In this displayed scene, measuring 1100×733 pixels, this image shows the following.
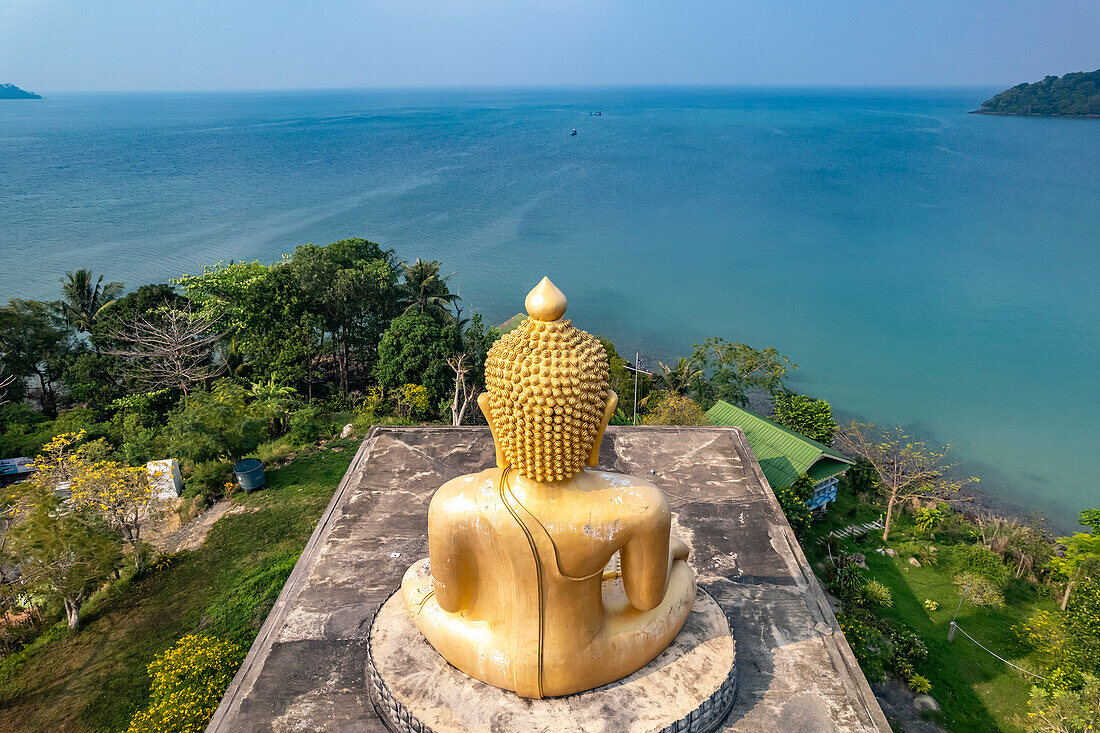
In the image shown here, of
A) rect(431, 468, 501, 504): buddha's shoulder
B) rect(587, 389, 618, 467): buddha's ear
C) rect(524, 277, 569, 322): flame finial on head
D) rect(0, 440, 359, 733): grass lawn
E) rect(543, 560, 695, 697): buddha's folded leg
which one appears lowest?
rect(0, 440, 359, 733): grass lawn

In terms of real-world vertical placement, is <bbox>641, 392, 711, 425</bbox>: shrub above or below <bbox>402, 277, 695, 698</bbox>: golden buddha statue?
below

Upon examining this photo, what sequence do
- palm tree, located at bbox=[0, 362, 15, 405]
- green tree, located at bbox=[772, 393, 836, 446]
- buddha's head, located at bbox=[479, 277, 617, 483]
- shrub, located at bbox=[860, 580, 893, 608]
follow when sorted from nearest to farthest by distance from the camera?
buddha's head, located at bbox=[479, 277, 617, 483] < shrub, located at bbox=[860, 580, 893, 608] < green tree, located at bbox=[772, 393, 836, 446] < palm tree, located at bbox=[0, 362, 15, 405]

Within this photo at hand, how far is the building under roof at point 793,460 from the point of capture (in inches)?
555

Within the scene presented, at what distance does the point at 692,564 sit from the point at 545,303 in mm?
5573

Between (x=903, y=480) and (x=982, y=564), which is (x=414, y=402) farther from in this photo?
(x=982, y=564)

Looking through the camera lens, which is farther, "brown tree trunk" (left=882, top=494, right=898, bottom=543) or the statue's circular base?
"brown tree trunk" (left=882, top=494, right=898, bottom=543)

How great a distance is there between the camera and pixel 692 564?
887cm

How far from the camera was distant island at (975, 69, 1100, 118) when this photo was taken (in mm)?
105562

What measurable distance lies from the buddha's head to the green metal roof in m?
9.77

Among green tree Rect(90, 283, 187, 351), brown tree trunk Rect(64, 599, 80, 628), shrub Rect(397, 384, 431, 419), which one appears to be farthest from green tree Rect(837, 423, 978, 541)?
green tree Rect(90, 283, 187, 351)

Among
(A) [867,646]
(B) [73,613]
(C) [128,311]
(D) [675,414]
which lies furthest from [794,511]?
(C) [128,311]

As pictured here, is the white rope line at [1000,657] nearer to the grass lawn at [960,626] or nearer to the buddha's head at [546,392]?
the grass lawn at [960,626]

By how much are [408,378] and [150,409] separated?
776 cm

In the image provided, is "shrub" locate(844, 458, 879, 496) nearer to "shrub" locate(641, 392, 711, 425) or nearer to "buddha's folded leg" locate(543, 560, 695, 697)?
"shrub" locate(641, 392, 711, 425)
